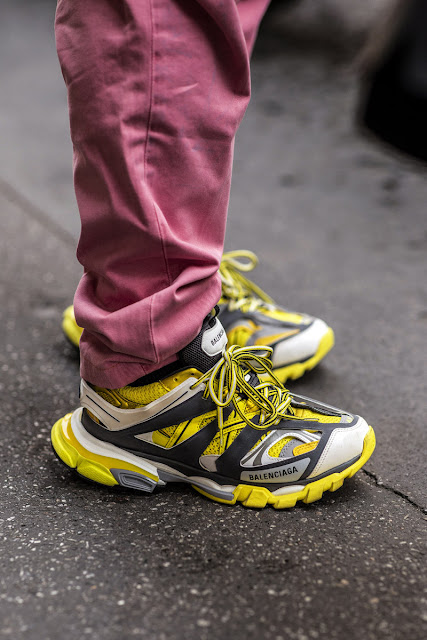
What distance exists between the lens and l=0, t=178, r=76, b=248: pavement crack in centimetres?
187

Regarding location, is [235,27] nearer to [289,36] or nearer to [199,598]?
[199,598]

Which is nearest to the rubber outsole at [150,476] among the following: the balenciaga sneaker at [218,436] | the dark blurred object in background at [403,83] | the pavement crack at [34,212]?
the balenciaga sneaker at [218,436]

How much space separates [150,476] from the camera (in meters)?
0.91

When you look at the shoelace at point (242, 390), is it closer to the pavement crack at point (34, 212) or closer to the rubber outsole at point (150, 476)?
the rubber outsole at point (150, 476)

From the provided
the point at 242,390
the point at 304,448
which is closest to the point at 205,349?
the point at 242,390

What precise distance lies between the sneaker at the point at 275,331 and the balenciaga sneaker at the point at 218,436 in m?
0.27

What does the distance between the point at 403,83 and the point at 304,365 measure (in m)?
1.51

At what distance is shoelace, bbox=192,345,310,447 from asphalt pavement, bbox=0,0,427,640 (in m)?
0.13

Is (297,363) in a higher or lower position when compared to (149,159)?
lower

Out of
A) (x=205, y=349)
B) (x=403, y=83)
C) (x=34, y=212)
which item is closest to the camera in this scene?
(x=205, y=349)

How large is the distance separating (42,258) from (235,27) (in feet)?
3.64

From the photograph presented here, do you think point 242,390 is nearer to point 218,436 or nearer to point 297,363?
point 218,436

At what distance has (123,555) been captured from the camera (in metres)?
0.80

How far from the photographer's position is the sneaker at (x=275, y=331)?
1.19m
